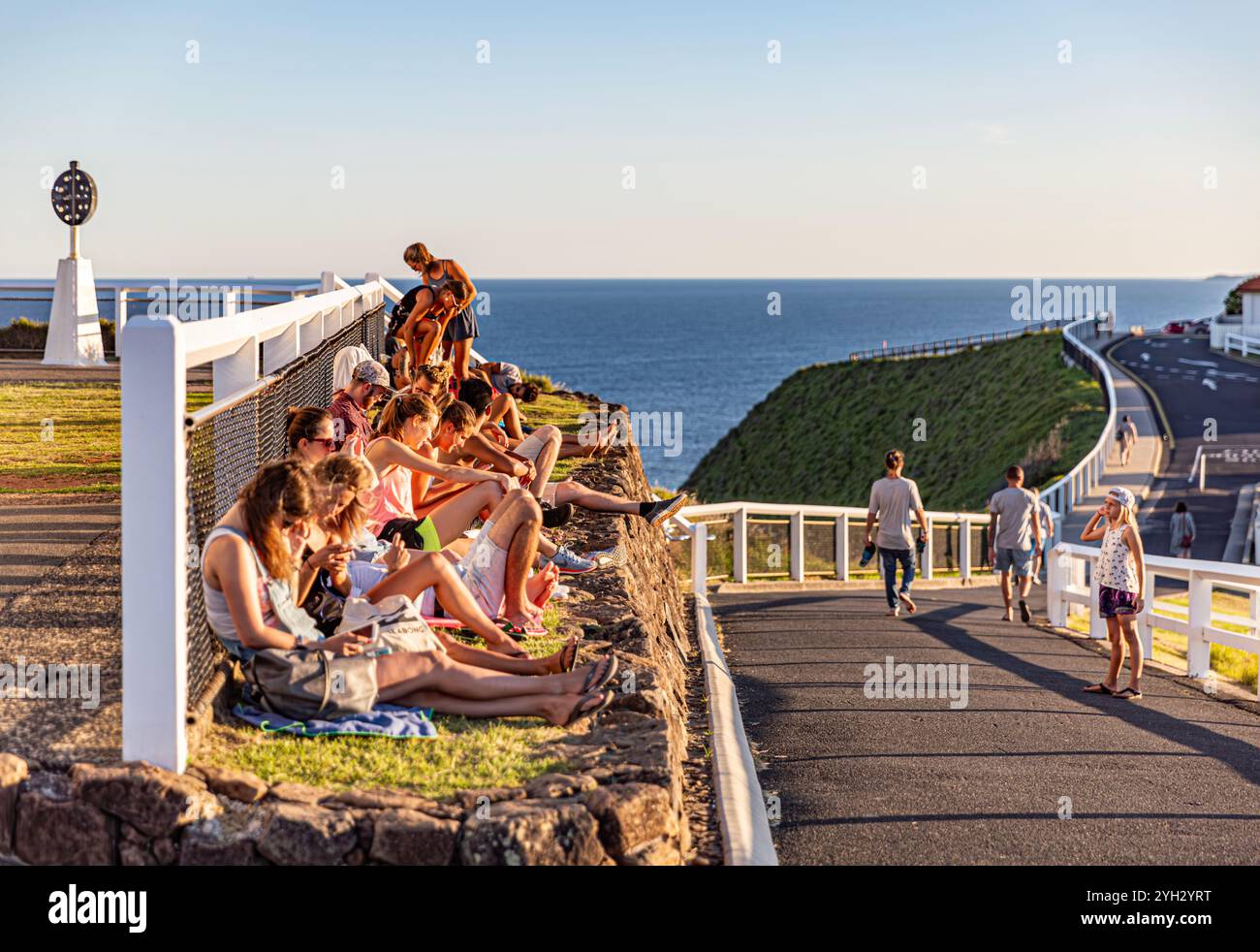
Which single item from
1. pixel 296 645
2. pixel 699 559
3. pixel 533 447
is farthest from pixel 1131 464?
pixel 296 645

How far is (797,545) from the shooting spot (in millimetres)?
20109

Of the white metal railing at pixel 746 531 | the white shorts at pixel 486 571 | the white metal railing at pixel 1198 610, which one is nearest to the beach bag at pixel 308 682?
the white shorts at pixel 486 571

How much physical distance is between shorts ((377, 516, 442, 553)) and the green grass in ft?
9.89

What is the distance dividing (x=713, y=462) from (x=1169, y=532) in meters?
50.4

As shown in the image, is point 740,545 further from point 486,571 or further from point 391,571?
point 391,571

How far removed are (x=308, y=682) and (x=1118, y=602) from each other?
7379 mm

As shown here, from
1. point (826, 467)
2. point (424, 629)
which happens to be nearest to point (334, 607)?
point (424, 629)

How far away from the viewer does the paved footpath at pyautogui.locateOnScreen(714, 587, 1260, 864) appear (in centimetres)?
666

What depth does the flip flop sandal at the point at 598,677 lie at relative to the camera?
20.4 ft

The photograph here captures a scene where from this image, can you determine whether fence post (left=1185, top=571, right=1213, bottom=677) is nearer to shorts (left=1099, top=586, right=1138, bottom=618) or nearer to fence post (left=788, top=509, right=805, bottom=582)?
shorts (left=1099, top=586, right=1138, bottom=618)

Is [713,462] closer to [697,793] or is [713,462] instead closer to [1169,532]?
[1169,532]

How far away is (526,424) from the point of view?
1642cm
